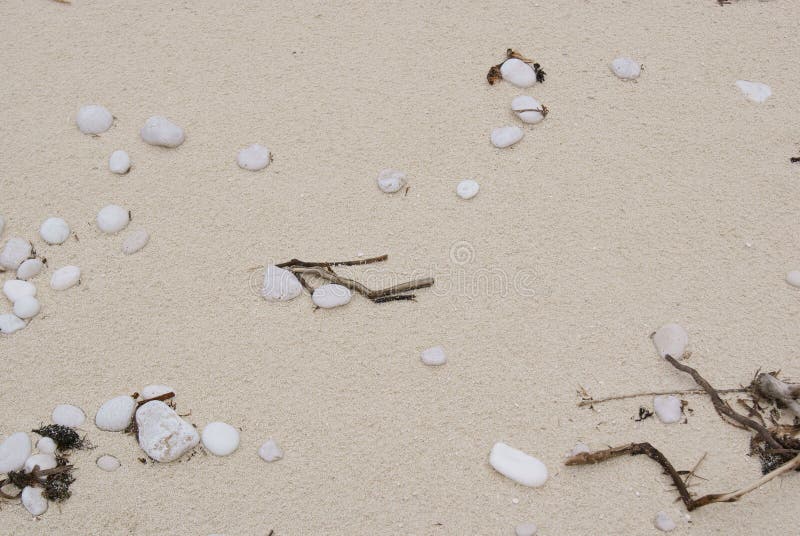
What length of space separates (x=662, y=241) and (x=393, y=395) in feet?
3.29

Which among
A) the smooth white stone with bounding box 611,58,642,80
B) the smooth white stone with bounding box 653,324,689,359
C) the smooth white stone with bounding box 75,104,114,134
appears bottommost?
the smooth white stone with bounding box 653,324,689,359

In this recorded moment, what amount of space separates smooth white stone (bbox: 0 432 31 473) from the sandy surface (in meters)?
0.07

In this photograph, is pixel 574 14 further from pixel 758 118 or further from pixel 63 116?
pixel 63 116

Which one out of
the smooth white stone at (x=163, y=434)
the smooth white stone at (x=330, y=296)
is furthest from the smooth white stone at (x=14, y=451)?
the smooth white stone at (x=330, y=296)

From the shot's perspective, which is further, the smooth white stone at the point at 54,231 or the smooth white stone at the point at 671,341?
Result: the smooth white stone at the point at 54,231

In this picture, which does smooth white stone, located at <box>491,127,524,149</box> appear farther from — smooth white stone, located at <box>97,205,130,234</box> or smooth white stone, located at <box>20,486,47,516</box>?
smooth white stone, located at <box>20,486,47,516</box>

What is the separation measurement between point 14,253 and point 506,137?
5.42 ft

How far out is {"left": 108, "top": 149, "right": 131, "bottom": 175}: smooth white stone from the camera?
235 cm

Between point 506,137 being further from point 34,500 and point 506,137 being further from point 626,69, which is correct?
point 34,500

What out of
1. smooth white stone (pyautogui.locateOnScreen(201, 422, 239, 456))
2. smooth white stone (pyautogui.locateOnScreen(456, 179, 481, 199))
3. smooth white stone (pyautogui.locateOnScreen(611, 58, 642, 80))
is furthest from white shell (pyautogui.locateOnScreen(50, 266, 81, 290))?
smooth white stone (pyautogui.locateOnScreen(611, 58, 642, 80))

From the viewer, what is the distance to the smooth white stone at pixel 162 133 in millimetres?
2400

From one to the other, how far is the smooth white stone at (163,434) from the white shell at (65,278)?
1.78 feet

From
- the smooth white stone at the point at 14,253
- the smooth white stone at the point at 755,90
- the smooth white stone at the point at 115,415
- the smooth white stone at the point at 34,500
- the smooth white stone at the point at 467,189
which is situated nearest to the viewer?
the smooth white stone at the point at 34,500

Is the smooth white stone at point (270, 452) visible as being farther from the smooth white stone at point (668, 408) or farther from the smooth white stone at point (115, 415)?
the smooth white stone at point (668, 408)
